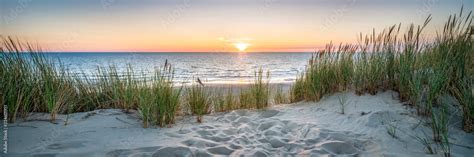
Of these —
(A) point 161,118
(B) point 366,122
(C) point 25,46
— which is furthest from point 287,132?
(C) point 25,46

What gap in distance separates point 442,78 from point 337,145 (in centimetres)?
168

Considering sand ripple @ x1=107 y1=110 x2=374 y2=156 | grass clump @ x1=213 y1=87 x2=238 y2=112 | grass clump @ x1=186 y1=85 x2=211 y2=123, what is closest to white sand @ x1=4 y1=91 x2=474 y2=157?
sand ripple @ x1=107 y1=110 x2=374 y2=156

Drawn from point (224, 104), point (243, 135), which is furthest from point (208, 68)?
point (243, 135)

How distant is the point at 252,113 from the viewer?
5.17 metres

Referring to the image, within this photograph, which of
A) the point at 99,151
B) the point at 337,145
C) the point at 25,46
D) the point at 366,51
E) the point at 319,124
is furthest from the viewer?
the point at 366,51

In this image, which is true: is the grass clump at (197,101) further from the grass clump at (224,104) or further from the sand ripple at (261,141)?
the sand ripple at (261,141)

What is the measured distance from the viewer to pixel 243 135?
12.5 feet

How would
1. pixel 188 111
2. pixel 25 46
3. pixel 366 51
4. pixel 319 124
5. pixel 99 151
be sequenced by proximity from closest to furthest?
pixel 99 151, pixel 319 124, pixel 25 46, pixel 188 111, pixel 366 51

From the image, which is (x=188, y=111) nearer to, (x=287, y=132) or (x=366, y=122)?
(x=287, y=132)

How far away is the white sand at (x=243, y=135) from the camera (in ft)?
10.2

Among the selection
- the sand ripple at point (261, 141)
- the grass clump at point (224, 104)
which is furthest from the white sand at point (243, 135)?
the grass clump at point (224, 104)

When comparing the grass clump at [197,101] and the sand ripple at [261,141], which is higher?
the grass clump at [197,101]

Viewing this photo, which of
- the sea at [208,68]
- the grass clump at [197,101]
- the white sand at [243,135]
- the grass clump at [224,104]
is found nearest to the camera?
the white sand at [243,135]

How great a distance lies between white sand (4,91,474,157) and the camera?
312cm
